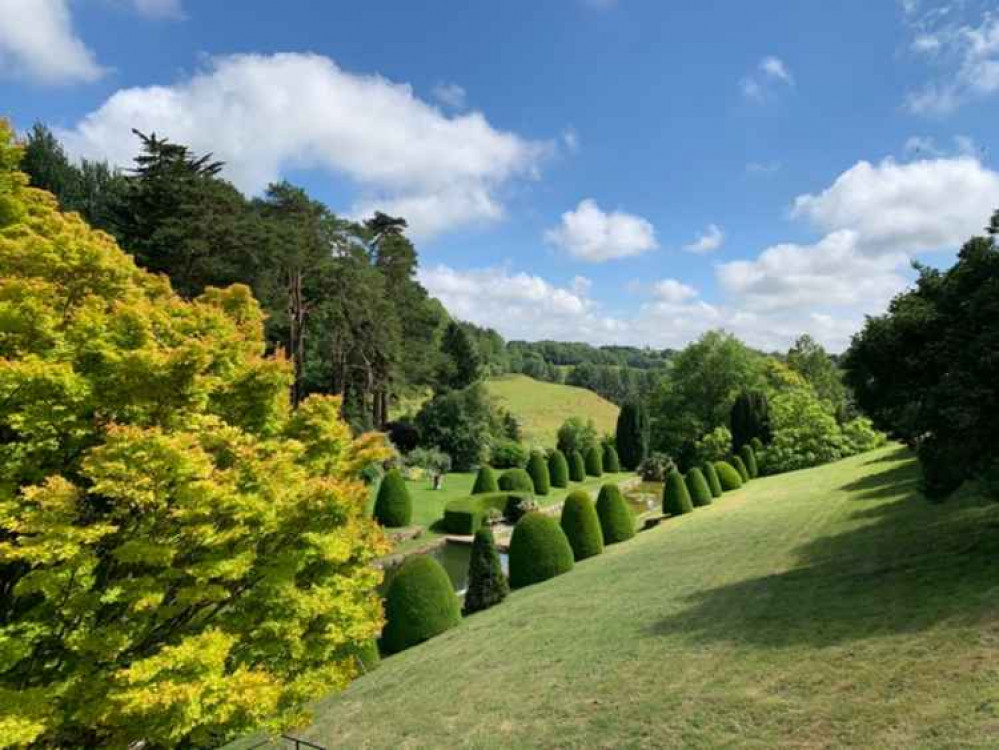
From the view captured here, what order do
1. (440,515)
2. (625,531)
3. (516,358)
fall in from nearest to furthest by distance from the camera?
1. (625,531)
2. (440,515)
3. (516,358)

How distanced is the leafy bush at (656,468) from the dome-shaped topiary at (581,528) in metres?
24.6

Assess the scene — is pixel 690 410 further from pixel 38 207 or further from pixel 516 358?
pixel 516 358

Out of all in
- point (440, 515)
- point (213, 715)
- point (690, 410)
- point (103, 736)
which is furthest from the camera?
point (690, 410)

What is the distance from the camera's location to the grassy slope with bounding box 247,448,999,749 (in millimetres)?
6484

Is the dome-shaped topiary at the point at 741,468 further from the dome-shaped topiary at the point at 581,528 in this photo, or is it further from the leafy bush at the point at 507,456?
the dome-shaped topiary at the point at 581,528

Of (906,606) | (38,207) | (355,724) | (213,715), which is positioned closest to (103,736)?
(213,715)

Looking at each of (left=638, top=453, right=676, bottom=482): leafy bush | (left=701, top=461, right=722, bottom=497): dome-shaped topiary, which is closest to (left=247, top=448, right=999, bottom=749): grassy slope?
(left=701, top=461, right=722, bottom=497): dome-shaped topiary

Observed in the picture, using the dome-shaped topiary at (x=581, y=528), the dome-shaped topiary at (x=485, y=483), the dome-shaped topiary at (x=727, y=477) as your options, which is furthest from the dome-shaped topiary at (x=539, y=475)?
the dome-shaped topiary at (x=581, y=528)

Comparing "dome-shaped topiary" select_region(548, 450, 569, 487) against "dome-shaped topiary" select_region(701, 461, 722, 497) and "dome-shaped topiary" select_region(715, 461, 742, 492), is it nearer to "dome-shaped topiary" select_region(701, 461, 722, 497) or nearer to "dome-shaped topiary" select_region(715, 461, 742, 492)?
"dome-shaped topiary" select_region(715, 461, 742, 492)

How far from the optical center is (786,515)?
61.8 feet

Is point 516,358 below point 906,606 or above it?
above

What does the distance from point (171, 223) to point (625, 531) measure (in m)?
23.3

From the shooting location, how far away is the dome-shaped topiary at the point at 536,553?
1750 cm

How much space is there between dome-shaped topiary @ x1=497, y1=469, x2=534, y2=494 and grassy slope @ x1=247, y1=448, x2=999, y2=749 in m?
18.0
